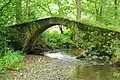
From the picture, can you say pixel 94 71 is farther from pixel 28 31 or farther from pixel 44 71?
pixel 28 31

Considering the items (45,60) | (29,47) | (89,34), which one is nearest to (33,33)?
(29,47)

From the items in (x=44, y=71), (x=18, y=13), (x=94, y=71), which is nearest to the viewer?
(x=44, y=71)

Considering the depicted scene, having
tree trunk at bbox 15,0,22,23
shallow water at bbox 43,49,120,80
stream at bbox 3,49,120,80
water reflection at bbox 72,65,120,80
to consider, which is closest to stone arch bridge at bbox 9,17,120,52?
tree trunk at bbox 15,0,22,23

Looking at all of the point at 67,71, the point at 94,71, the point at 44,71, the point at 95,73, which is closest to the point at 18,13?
the point at 44,71

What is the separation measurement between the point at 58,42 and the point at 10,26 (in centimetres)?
634

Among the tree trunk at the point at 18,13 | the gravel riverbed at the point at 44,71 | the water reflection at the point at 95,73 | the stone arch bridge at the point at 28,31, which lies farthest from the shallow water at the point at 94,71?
the tree trunk at the point at 18,13

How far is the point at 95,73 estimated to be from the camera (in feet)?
42.0

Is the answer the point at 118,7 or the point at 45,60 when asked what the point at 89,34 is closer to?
the point at 45,60

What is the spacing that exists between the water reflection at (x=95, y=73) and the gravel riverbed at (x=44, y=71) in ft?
1.07

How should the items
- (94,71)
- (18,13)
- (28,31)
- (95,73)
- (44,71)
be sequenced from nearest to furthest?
(95,73)
(44,71)
(94,71)
(28,31)
(18,13)

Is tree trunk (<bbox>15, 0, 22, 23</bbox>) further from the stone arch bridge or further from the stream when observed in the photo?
the stream

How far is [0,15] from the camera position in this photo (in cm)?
1521

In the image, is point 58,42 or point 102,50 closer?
point 102,50

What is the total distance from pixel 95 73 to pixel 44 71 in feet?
7.30
